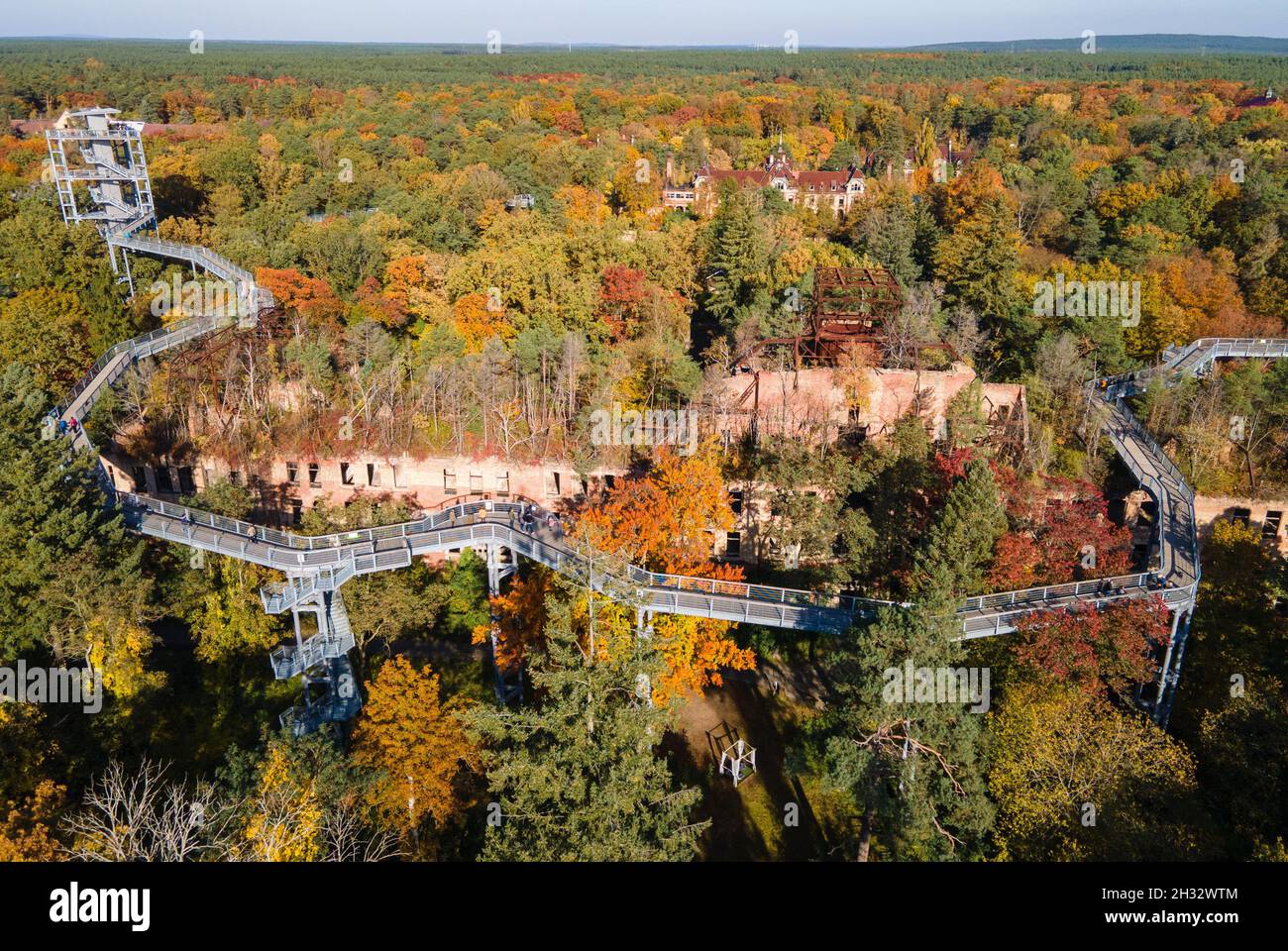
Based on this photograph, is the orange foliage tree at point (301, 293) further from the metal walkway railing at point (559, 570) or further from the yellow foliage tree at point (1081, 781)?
the yellow foliage tree at point (1081, 781)

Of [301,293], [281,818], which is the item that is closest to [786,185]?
[301,293]

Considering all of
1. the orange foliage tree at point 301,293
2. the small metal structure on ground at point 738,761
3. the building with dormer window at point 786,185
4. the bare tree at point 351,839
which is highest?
the building with dormer window at point 786,185

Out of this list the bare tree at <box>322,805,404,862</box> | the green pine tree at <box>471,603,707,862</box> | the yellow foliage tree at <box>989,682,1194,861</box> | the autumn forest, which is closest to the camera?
the green pine tree at <box>471,603,707,862</box>

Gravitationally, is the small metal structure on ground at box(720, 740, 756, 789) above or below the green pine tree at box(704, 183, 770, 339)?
below

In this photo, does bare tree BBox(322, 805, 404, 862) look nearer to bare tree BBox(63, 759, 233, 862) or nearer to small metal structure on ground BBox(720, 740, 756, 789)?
bare tree BBox(63, 759, 233, 862)

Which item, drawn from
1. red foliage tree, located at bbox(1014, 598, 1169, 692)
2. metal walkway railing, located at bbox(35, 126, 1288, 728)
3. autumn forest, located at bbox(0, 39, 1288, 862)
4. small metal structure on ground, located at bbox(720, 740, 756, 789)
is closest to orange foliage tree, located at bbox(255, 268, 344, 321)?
autumn forest, located at bbox(0, 39, 1288, 862)

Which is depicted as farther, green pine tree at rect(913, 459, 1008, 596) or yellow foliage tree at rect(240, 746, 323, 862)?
green pine tree at rect(913, 459, 1008, 596)

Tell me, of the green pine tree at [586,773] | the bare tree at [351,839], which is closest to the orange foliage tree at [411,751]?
the bare tree at [351,839]

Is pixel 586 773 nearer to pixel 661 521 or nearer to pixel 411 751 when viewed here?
pixel 411 751

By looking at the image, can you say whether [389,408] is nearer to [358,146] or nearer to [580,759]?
[580,759]

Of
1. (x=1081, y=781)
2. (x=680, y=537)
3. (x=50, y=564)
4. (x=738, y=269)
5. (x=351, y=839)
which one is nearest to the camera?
(x=351, y=839)

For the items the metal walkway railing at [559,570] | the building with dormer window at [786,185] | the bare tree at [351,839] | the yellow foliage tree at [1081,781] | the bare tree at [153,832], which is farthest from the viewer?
the building with dormer window at [786,185]

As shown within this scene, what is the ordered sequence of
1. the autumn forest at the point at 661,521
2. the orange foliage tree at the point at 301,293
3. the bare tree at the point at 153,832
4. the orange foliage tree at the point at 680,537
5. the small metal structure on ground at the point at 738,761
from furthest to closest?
1. the orange foliage tree at the point at 301,293
2. the orange foliage tree at the point at 680,537
3. the small metal structure on ground at the point at 738,761
4. the autumn forest at the point at 661,521
5. the bare tree at the point at 153,832
